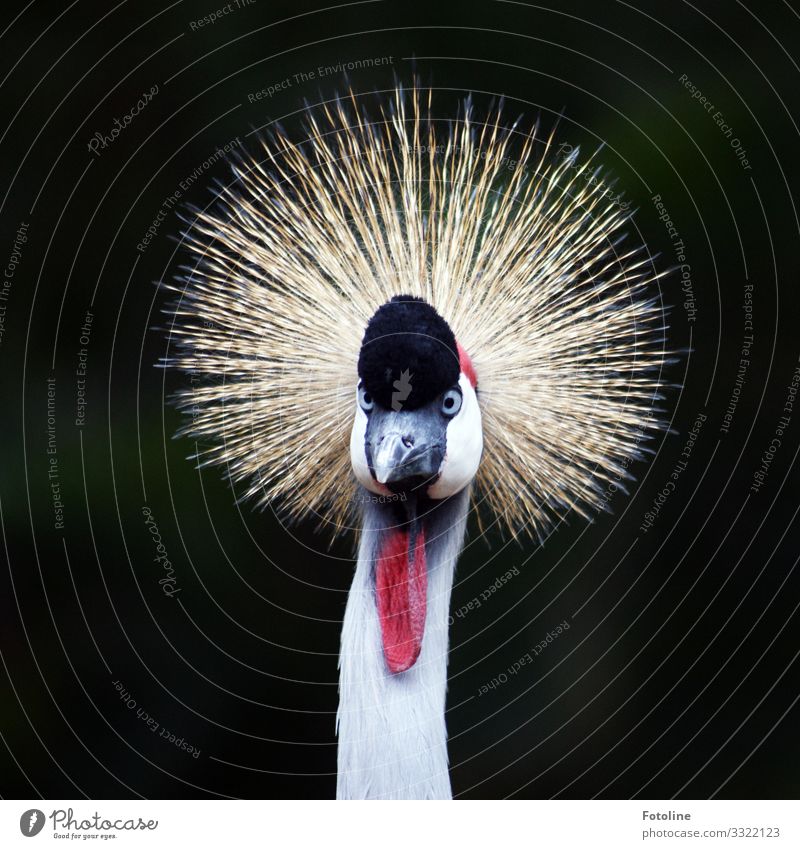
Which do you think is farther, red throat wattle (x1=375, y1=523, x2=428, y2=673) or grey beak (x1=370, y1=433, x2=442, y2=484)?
red throat wattle (x1=375, y1=523, x2=428, y2=673)

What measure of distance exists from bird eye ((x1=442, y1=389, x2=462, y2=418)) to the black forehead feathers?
0.01 meters

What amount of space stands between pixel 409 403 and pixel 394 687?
1.39ft

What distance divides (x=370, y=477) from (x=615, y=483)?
1.30 feet

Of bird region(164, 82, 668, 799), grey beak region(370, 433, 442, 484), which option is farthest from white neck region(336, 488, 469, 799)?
grey beak region(370, 433, 442, 484)

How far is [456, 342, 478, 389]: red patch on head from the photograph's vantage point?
3.87 feet

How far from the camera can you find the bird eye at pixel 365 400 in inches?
44.2

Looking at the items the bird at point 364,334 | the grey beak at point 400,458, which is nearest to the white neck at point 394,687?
the bird at point 364,334

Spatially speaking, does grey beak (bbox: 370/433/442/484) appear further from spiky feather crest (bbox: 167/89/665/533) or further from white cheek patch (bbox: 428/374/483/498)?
spiky feather crest (bbox: 167/89/665/533)

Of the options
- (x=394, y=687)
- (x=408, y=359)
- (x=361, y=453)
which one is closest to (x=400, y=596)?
(x=394, y=687)

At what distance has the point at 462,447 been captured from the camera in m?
1.16

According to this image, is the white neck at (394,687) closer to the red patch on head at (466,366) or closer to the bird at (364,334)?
the bird at (364,334)

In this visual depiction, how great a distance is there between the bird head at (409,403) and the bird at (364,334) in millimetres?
55
